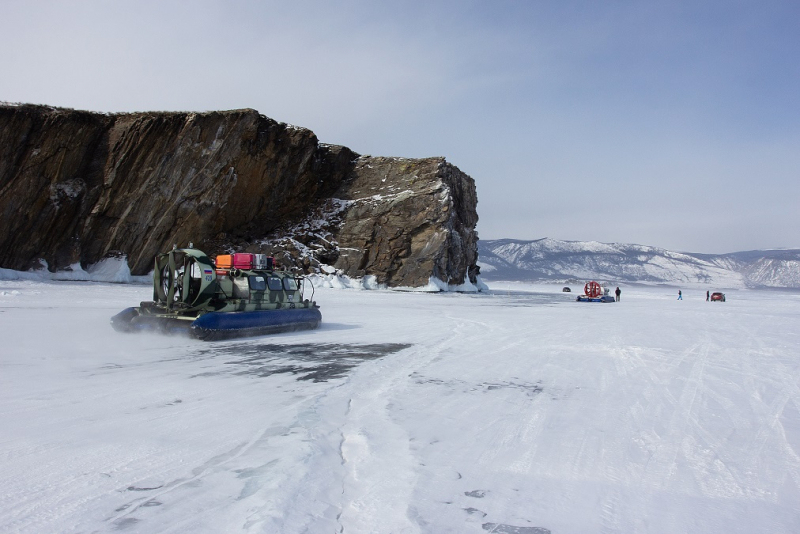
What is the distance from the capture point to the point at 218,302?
12156 mm

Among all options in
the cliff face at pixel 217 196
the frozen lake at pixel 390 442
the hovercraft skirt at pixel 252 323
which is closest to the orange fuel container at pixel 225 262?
the hovercraft skirt at pixel 252 323

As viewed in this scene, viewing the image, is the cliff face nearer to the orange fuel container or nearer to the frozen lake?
the orange fuel container

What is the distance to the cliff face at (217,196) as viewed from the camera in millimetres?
33156

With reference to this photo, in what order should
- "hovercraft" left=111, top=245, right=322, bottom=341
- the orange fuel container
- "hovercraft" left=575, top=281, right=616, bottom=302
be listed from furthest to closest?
"hovercraft" left=575, top=281, right=616, bottom=302
the orange fuel container
"hovercraft" left=111, top=245, right=322, bottom=341

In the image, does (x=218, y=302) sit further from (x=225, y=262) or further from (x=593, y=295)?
(x=593, y=295)

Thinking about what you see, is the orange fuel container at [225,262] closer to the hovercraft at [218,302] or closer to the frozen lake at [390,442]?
the hovercraft at [218,302]

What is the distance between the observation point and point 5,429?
4391mm

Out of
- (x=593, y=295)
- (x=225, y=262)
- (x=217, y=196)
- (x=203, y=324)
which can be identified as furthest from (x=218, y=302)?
(x=593, y=295)

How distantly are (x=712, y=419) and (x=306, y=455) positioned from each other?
434cm

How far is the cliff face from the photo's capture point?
33.2m

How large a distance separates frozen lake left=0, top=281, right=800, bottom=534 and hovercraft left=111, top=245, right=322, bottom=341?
5.78ft

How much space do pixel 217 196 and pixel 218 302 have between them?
99.4 feet

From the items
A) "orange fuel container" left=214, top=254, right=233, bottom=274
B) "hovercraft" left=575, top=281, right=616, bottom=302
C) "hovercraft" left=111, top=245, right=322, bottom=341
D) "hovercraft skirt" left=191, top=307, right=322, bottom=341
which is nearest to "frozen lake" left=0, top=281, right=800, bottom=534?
"hovercraft skirt" left=191, top=307, right=322, bottom=341

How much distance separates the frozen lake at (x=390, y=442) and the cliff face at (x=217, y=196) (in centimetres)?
2945
